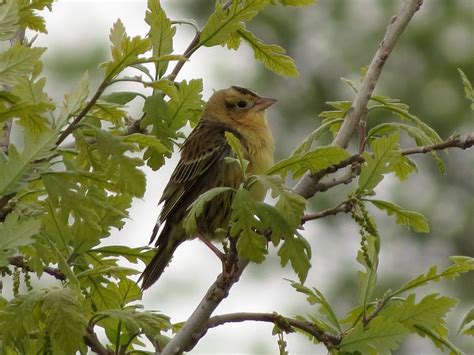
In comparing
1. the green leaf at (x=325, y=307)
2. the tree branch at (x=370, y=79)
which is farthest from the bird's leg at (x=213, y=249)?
the tree branch at (x=370, y=79)

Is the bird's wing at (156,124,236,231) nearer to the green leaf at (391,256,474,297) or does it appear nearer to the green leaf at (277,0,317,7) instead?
the green leaf at (277,0,317,7)

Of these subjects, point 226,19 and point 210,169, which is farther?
point 210,169

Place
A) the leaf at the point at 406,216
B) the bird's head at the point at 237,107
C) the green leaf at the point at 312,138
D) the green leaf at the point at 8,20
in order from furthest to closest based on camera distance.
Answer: the bird's head at the point at 237,107
the green leaf at the point at 312,138
the leaf at the point at 406,216
the green leaf at the point at 8,20

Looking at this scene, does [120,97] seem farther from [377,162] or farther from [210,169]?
[210,169]

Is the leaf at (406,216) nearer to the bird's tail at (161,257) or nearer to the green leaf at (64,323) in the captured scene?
the green leaf at (64,323)

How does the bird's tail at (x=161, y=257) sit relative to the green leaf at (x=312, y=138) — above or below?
below

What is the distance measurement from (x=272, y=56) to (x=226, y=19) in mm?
453

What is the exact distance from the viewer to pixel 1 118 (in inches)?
104

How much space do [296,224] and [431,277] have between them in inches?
22.5

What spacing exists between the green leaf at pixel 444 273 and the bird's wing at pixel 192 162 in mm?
1732

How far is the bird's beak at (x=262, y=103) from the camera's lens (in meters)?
5.41

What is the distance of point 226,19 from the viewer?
316 centimetres

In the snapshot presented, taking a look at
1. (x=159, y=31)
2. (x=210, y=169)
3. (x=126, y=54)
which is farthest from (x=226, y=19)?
(x=210, y=169)

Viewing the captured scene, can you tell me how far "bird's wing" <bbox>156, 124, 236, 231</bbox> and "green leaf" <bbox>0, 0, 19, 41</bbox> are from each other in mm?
2029
